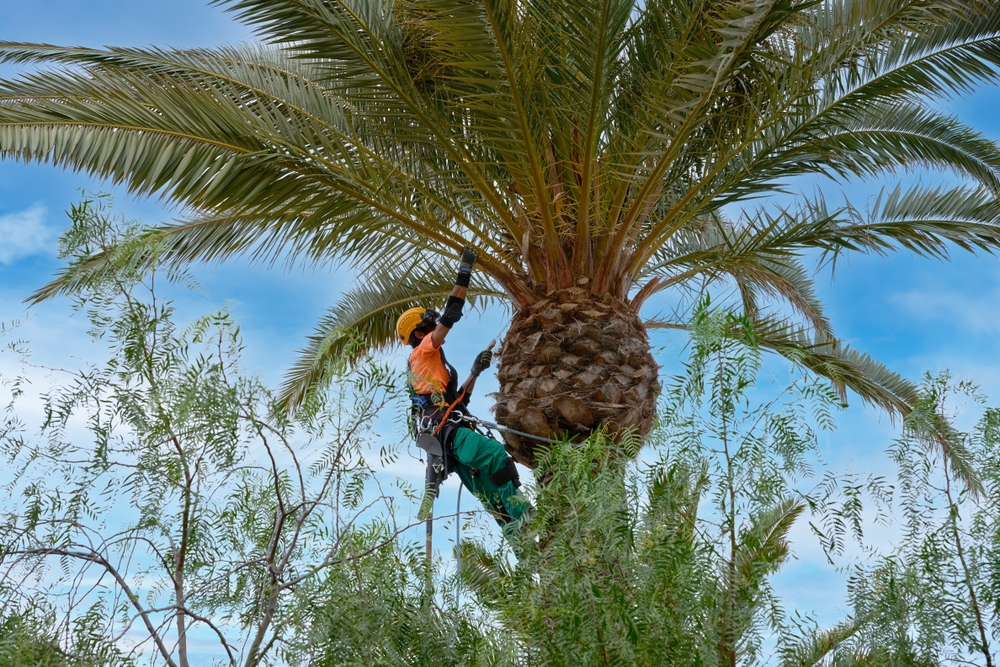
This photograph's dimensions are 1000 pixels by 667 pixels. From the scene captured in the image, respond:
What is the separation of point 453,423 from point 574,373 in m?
0.89

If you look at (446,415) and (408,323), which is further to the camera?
(408,323)

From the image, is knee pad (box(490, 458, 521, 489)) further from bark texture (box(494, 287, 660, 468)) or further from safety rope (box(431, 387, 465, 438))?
safety rope (box(431, 387, 465, 438))

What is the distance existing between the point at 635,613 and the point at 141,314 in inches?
110

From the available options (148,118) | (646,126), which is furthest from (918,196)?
(148,118)

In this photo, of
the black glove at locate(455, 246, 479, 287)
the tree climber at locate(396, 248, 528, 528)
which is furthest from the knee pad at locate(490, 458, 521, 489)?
the black glove at locate(455, 246, 479, 287)

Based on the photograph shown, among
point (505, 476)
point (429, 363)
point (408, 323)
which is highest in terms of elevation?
point (408, 323)

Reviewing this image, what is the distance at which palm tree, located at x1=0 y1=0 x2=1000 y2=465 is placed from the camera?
5750 millimetres

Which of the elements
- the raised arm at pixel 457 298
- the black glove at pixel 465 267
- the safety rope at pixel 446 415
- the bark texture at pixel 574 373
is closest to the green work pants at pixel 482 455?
the safety rope at pixel 446 415

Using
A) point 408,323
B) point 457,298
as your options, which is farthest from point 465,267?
point 408,323

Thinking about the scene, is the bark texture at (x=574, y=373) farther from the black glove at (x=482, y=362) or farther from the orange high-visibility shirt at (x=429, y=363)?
the orange high-visibility shirt at (x=429, y=363)

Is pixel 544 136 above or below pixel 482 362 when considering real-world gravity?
above

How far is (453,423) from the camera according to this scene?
6.38 m

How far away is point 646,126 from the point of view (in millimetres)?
5969

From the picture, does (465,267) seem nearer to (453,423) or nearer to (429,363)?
(429,363)
